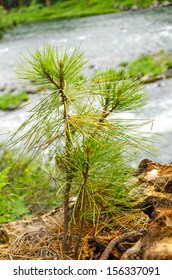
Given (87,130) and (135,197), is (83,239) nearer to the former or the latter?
(135,197)

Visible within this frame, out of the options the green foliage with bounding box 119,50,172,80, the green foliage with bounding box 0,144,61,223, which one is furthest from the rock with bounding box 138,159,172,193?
the green foliage with bounding box 119,50,172,80

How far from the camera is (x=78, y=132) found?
2.88 m

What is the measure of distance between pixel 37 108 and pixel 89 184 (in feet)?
1.84

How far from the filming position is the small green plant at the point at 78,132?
9.23 ft

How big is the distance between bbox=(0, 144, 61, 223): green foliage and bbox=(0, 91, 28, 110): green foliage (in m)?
10.1

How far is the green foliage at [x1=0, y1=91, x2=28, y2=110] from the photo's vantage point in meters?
18.5

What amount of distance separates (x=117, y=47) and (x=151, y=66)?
639 cm

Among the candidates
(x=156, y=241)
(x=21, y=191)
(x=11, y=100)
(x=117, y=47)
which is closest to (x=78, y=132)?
(x=156, y=241)

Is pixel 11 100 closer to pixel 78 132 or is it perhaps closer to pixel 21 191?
pixel 21 191

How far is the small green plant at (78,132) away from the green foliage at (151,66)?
52.2 feet

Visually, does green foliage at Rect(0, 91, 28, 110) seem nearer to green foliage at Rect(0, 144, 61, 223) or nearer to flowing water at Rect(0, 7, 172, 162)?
flowing water at Rect(0, 7, 172, 162)

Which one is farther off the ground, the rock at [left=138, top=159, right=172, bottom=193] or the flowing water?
the rock at [left=138, top=159, right=172, bottom=193]

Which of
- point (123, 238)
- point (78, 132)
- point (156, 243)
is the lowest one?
point (123, 238)

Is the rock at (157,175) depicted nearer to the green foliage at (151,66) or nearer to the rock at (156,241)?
the rock at (156,241)
